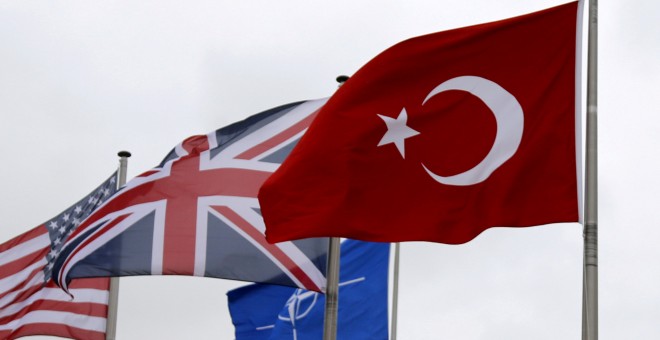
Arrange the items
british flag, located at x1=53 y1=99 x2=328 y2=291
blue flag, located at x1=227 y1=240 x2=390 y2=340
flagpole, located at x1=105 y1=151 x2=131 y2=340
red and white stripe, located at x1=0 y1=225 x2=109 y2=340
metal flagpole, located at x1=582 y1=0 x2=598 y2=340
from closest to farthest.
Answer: metal flagpole, located at x1=582 y1=0 x2=598 y2=340
british flag, located at x1=53 y1=99 x2=328 y2=291
blue flag, located at x1=227 y1=240 x2=390 y2=340
red and white stripe, located at x1=0 y1=225 x2=109 y2=340
flagpole, located at x1=105 y1=151 x2=131 y2=340

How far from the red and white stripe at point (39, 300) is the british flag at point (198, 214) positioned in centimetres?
377

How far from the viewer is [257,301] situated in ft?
77.5

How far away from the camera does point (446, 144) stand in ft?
42.3

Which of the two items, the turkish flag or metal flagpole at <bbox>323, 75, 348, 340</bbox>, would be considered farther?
metal flagpole at <bbox>323, 75, 348, 340</bbox>

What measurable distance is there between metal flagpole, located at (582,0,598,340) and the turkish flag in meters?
0.25

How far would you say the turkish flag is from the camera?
12.3 metres

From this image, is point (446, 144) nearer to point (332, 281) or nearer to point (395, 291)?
point (332, 281)

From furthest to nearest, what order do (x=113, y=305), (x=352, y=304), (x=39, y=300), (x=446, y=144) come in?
(x=113, y=305)
(x=39, y=300)
(x=352, y=304)
(x=446, y=144)

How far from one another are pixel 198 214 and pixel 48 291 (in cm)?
533

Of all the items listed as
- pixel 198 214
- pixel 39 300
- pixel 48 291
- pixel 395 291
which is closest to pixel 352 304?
pixel 395 291

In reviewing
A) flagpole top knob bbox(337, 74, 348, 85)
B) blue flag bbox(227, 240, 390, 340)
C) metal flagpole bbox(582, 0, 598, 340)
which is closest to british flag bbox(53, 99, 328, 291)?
flagpole top knob bbox(337, 74, 348, 85)

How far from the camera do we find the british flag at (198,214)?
17234mm

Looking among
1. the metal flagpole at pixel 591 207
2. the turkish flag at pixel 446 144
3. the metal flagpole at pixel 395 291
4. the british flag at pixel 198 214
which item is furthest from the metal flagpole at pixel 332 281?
the metal flagpole at pixel 395 291

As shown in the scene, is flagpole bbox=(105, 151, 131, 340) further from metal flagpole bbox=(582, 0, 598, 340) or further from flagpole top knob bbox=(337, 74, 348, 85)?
metal flagpole bbox=(582, 0, 598, 340)
